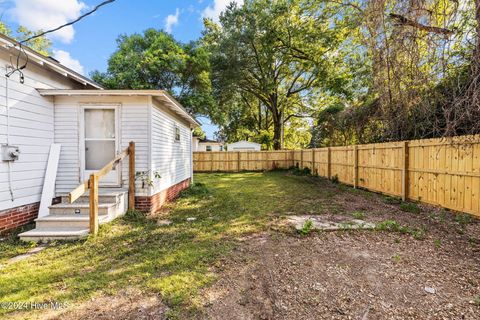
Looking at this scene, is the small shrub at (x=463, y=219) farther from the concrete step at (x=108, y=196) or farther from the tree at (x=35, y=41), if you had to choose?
the tree at (x=35, y=41)

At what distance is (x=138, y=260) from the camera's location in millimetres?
3174

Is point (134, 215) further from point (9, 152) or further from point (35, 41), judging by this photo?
point (35, 41)

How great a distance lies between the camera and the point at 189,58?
14.4 meters

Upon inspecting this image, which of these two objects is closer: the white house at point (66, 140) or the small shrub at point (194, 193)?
the white house at point (66, 140)

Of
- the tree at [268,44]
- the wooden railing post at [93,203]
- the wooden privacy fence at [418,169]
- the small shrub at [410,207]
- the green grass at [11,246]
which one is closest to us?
the green grass at [11,246]

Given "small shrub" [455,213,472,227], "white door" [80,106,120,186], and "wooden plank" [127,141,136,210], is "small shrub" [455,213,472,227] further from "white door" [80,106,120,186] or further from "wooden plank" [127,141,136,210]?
"white door" [80,106,120,186]

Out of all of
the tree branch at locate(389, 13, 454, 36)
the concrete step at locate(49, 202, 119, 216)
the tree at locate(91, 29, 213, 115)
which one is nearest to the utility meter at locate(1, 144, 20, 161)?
the concrete step at locate(49, 202, 119, 216)

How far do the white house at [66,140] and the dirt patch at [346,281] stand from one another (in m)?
Answer: 2.97

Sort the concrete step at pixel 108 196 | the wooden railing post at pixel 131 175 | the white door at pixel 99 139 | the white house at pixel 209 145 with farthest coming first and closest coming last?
the white house at pixel 209 145 < the white door at pixel 99 139 < the wooden railing post at pixel 131 175 < the concrete step at pixel 108 196

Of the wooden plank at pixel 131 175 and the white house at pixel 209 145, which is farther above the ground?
the white house at pixel 209 145

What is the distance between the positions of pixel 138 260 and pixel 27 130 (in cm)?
351

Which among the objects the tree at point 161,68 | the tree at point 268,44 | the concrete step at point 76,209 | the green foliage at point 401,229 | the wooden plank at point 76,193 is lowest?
the green foliage at point 401,229

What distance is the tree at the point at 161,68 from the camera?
522 inches

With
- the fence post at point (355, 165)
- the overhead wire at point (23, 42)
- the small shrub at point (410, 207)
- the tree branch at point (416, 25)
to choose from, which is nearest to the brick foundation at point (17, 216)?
the overhead wire at point (23, 42)
